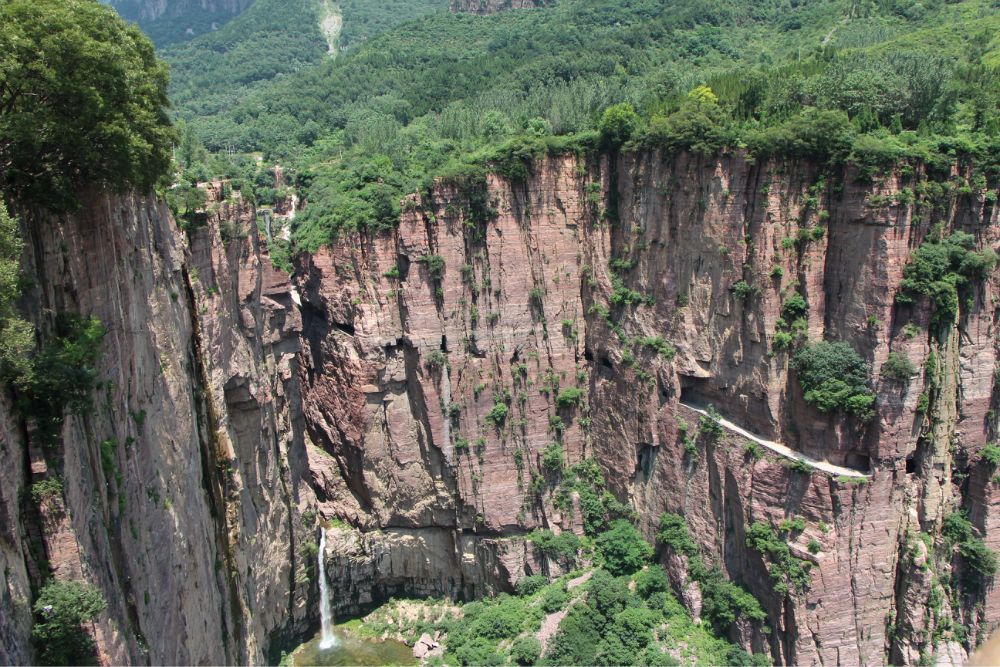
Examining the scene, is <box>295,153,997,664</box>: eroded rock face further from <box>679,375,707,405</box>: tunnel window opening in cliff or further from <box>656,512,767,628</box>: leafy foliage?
<box>656,512,767,628</box>: leafy foliage

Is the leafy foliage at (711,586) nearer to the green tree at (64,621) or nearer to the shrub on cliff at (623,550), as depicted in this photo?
the shrub on cliff at (623,550)

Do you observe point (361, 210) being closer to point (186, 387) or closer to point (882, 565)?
point (186, 387)

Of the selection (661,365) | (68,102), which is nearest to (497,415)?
(661,365)

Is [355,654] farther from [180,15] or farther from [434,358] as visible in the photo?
[180,15]

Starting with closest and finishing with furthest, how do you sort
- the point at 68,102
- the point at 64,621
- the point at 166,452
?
the point at 64,621, the point at 68,102, the point at 166,452

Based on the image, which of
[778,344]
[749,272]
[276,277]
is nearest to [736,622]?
[778,344]

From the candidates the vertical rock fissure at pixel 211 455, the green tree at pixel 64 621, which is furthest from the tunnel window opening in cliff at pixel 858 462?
the green tree at pixel 64 621
